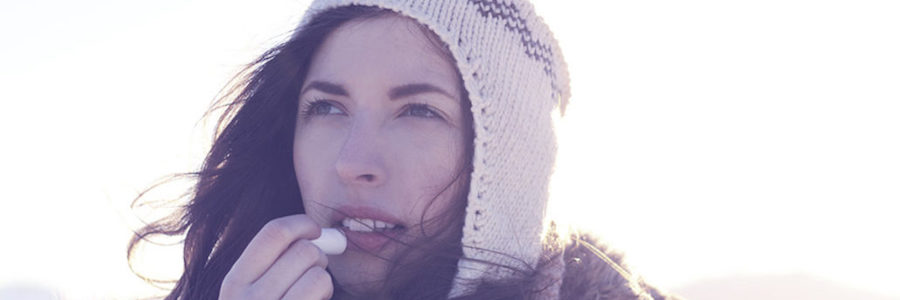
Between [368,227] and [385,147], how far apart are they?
241mm

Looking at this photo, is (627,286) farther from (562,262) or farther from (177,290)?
(177,290)

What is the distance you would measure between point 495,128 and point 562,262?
1.49 feet

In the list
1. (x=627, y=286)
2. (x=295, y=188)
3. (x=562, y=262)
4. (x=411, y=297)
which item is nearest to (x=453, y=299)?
(x=411, y=297)

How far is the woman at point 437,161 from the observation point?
2.54 metres

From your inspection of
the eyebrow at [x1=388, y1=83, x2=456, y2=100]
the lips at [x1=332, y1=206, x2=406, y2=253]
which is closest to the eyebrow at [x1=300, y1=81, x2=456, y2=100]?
the eyebrow at [x1=388, y1=83, x2=456, y2=100]

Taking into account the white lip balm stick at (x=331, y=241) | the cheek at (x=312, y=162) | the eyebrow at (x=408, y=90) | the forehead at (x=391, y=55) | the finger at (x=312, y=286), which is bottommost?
the finger at (x=312, y=286)

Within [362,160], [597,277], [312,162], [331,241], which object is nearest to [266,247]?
[331,241]

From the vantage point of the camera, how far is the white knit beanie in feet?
8.38

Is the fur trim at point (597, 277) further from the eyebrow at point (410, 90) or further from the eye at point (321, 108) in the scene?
the eye at point (321, 108)

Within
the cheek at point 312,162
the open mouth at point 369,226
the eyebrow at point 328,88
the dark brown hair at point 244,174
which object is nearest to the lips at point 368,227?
the open mouth at point 369,226

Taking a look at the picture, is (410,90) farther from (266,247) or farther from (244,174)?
(244,174)

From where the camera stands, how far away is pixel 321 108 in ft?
9.29

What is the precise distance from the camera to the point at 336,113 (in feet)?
9.02

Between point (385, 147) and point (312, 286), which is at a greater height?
point (385, 147)
